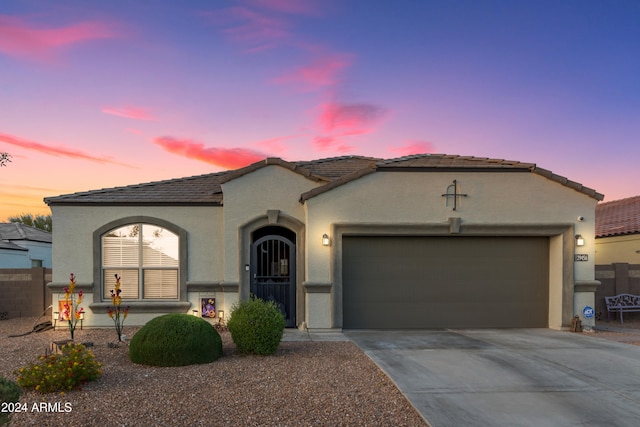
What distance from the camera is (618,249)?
1806 cm

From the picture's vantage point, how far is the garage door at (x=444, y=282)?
11.7 metres

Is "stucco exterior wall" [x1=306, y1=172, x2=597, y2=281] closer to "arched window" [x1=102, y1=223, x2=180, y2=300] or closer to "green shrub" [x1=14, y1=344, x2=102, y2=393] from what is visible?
"arched window" [x1=102, y1=223, x2=180, y2=300]

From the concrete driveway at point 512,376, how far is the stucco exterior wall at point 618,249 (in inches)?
344

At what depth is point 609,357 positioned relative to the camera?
27.5ft

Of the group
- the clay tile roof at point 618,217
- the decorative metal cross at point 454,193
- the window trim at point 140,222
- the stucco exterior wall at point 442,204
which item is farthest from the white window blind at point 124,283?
the clay tile roof at point 618,217

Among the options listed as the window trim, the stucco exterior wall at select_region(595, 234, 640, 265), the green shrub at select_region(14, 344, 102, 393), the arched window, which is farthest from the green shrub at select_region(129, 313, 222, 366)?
the stucco exterior wall at select_region(595, 234, 640, 265)

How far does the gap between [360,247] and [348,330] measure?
212 cm

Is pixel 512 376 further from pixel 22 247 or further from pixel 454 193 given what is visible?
pixel 22 247

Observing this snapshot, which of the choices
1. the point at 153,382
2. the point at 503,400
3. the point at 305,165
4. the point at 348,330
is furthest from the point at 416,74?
the point at 153,382

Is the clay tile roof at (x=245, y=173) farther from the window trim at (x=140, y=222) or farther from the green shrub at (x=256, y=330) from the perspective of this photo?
the green shrub at (x=256, y=330)

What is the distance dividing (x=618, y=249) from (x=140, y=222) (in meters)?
17.8

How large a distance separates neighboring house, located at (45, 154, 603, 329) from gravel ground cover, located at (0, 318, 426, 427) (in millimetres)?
3503

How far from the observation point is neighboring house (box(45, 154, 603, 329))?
1146 cm

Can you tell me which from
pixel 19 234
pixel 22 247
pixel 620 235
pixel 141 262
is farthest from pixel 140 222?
pixel 19 234
